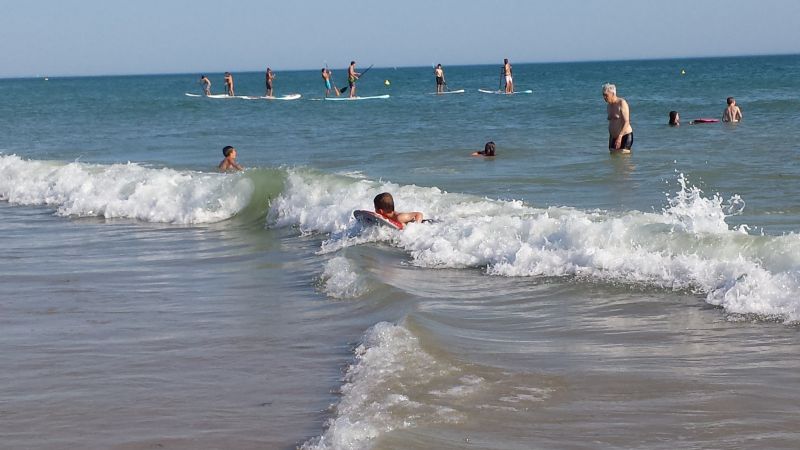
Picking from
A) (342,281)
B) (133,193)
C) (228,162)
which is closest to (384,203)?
(342,281)

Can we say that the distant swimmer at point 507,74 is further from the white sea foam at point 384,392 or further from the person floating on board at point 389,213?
the white sea foam at point 384,392

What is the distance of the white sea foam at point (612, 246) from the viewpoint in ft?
25.9

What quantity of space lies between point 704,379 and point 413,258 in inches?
193

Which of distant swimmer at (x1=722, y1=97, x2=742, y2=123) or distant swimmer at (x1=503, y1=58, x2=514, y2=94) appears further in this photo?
distant swimmer at (x1=503, y1=58, x2=514, y2=94)

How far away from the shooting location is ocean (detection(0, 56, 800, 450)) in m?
5.31

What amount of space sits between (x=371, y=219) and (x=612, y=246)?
9.09ft

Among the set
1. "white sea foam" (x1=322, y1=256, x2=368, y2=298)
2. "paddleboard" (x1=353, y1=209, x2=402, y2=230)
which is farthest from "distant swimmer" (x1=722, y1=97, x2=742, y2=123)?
"white sea foam" (x1=322, y1=256, x2=368, y2=298)

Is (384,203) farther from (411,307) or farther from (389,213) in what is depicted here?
(411,307)

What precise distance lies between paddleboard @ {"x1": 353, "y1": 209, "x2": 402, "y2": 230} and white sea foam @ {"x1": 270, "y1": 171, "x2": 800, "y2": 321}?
11 centimetres

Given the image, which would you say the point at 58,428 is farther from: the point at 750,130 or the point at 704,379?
the point at 750,130

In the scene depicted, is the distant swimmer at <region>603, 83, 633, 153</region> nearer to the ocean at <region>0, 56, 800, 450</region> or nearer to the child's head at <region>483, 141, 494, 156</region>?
the ocean at <region>0, 56, 800, 450</region>

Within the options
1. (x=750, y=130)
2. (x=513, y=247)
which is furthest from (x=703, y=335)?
(x=750, y=130)

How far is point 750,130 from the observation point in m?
22.0

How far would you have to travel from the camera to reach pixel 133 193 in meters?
15.8
